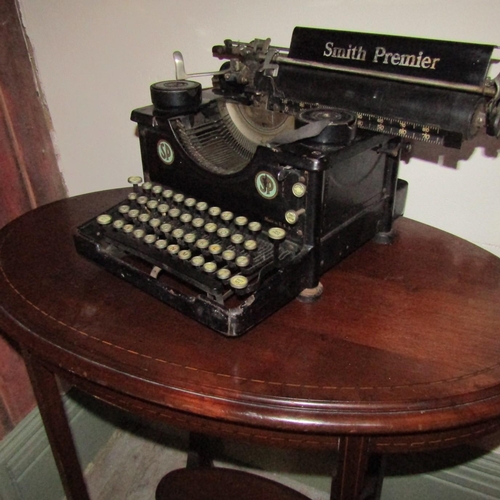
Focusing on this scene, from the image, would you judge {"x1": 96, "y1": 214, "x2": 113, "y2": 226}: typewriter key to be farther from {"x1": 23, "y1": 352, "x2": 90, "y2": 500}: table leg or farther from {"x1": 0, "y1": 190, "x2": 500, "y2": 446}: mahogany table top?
{"x1": 23, "y1": 352, "x2": 90, "y2": 500}: table leg

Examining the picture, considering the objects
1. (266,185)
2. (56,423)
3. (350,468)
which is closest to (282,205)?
(266,185)

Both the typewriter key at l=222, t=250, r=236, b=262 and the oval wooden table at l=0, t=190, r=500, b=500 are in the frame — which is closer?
the oval wooden table at l=0, t=190, r=500, b=500

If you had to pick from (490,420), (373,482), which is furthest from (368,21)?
(373,482)

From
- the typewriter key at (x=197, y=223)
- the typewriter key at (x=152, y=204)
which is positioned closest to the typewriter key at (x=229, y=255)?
the typewriter key at (x=197, y=223)

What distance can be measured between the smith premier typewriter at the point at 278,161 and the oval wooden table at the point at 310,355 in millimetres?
53

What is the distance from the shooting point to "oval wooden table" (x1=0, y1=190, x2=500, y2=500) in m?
0.77

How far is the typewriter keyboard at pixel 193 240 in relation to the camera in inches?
35.4

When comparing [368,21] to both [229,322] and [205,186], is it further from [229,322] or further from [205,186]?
[229,322]

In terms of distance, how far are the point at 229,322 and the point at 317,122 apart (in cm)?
35

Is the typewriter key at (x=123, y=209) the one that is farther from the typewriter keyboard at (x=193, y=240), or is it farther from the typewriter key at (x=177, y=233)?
the typewriter key at (x=177, y=233)

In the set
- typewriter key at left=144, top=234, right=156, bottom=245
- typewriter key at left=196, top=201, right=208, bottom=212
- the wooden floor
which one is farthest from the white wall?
the wooden floor

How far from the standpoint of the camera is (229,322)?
85 cm

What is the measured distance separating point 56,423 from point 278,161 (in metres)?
0.73

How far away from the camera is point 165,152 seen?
1.12 metres
